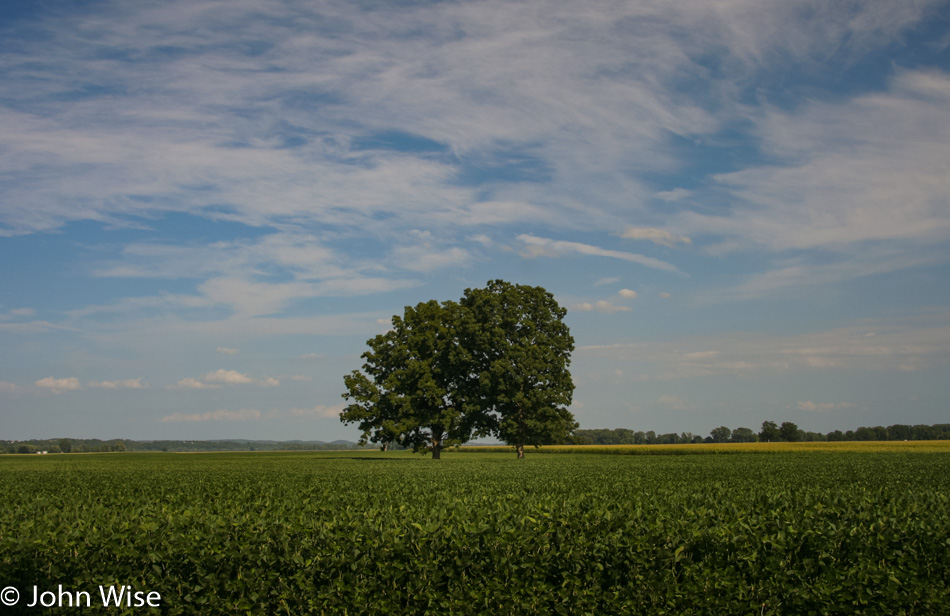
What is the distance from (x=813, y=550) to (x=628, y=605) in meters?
2.47

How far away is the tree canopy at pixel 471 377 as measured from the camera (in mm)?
61031

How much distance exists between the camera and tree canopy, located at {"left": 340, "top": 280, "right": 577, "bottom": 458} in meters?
61.0

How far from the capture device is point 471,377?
6481 centimetres

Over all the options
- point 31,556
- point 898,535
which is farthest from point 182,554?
point 898,535

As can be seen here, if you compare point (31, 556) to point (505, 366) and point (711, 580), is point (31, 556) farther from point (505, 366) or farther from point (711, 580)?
point (505, 366)

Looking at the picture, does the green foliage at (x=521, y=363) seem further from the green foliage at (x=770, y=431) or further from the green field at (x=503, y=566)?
the green foliage at (x=770, y=431)

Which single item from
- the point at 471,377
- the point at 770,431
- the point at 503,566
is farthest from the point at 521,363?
the point at 770,431

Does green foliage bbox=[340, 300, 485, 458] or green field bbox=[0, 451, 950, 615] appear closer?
green field bbox=[0, 451, 950, 615]

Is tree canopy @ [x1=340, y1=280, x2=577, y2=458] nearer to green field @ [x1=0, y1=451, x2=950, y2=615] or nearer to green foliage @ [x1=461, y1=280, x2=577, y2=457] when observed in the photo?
green foliage @ [x1=461, y1=280, x2=577, y2=457]

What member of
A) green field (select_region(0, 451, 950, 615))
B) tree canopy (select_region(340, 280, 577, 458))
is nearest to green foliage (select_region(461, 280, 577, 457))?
tree canopy (select_region(340, 280, 577, 458))

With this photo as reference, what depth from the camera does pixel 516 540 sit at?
8.23 m

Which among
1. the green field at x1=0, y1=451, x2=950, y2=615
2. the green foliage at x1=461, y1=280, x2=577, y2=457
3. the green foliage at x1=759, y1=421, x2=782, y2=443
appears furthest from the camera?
the green foliage at x1=759, y1=421, x2=782, y2=443

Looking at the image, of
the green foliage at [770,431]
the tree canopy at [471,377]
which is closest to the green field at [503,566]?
the tree canopy at [471,377]

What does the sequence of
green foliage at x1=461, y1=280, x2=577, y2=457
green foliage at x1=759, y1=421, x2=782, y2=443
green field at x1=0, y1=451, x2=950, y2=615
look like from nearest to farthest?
green field at x1=0, y1=451, x2=950, y2=615 → green foliage at x1=461, y1=280, x2=577, y2=457 → green foliage at x1=759, y1=421, x2=782, y2=443
